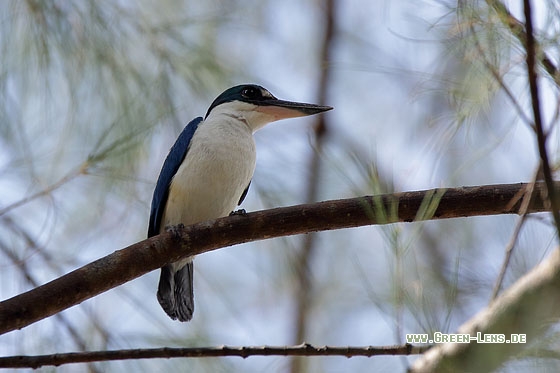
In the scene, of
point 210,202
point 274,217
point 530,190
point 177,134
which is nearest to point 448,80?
point 530,190

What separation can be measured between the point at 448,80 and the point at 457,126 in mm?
288

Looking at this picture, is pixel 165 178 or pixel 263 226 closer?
pixel 263 226

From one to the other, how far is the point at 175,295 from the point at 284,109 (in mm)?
1015

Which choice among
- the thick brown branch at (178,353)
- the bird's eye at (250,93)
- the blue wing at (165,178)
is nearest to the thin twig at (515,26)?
the thick brown branch at (178,353)

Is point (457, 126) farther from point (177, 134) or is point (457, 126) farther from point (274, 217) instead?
point (177, 134)

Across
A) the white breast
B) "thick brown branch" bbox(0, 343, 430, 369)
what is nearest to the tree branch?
"thick brown branch" bbox(0, 343, 430, 369)

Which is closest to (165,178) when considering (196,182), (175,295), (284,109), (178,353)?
(196,182)

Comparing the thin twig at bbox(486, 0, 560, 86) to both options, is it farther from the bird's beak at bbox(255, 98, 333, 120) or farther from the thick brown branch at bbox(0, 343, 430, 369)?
the bird's beak at bbox(255, 98, 333, 120)

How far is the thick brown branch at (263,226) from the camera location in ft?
7.32

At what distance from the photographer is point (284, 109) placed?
3.67 meters

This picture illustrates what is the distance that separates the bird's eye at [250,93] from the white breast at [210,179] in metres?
0.46

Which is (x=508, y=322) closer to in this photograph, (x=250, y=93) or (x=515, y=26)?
(x=515, y=26)

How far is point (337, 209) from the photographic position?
2.34 meters

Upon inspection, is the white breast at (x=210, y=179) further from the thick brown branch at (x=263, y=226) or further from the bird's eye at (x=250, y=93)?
the thick brown branch at (x=263, y=226)
